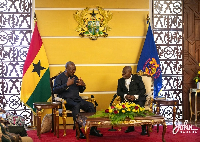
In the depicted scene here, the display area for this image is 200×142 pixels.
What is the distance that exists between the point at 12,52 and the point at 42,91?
1152 mm

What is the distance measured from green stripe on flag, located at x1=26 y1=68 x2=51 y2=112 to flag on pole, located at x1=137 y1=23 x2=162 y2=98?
6.69 ft

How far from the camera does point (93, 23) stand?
8.26 meters

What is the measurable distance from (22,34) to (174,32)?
3543 mm

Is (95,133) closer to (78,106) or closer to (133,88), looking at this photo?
(78,106)

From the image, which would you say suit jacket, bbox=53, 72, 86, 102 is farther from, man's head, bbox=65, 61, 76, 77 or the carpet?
the carpet

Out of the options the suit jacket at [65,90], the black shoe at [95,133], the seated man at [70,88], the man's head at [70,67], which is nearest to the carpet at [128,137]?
the black shoe at [95,133]

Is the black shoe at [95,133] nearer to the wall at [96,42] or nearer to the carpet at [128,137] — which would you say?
the carpet at [128,137]

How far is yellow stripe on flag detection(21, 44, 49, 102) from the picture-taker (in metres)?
7.93

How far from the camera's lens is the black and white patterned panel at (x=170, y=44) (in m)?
8.72

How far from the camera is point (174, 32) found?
8750 mm

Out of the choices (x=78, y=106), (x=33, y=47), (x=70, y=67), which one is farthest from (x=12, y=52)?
(x=78, y=106)

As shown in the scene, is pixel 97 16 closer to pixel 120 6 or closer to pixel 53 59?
pixel 120 6

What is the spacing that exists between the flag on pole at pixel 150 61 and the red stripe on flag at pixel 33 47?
A: 89.3 inches

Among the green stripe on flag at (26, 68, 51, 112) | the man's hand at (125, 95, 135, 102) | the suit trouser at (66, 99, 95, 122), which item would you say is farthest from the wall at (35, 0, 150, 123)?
the man's hand at (125, 95, 135, 102)
